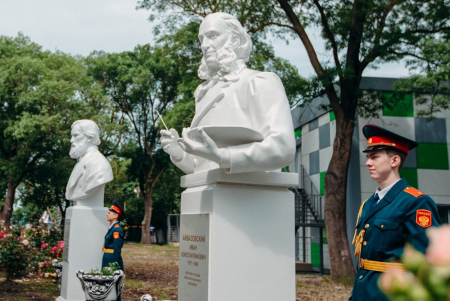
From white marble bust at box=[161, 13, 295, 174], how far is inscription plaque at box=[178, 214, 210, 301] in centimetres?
39

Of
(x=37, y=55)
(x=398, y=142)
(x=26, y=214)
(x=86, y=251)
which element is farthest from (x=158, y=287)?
(x=26, y=214)

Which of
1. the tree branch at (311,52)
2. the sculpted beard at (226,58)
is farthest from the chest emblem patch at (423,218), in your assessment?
the tree branch at (311,52)

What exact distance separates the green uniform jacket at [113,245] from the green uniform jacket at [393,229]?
6.01 m

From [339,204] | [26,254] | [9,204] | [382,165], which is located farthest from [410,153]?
[9,204]

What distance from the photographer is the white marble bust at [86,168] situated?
8.54 meters

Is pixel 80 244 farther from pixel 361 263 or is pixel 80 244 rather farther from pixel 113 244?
pixel 361 263

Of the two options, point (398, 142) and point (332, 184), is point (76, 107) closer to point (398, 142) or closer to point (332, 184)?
point (332, 184)

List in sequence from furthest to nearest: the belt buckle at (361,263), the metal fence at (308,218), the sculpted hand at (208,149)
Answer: the metal fence at (308,218) → the belt buckle at (361,263) → the sculpted hand at (208,149)

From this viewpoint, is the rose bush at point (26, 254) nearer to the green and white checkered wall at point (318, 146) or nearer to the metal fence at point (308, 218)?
the metal fence at point (308, 218)

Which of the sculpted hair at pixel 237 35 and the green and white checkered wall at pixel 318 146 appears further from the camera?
the green and white checkered wall at pixel 318 146

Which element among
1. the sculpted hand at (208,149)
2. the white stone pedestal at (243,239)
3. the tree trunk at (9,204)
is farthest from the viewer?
the tree trunk at (9,204)

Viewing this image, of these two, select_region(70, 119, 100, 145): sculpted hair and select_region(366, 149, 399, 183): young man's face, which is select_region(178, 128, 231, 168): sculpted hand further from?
select_region(70, 119, 100, 145): sculpted hair

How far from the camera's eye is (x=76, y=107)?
23000 millimetres

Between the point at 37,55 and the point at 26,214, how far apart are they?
20756mm
